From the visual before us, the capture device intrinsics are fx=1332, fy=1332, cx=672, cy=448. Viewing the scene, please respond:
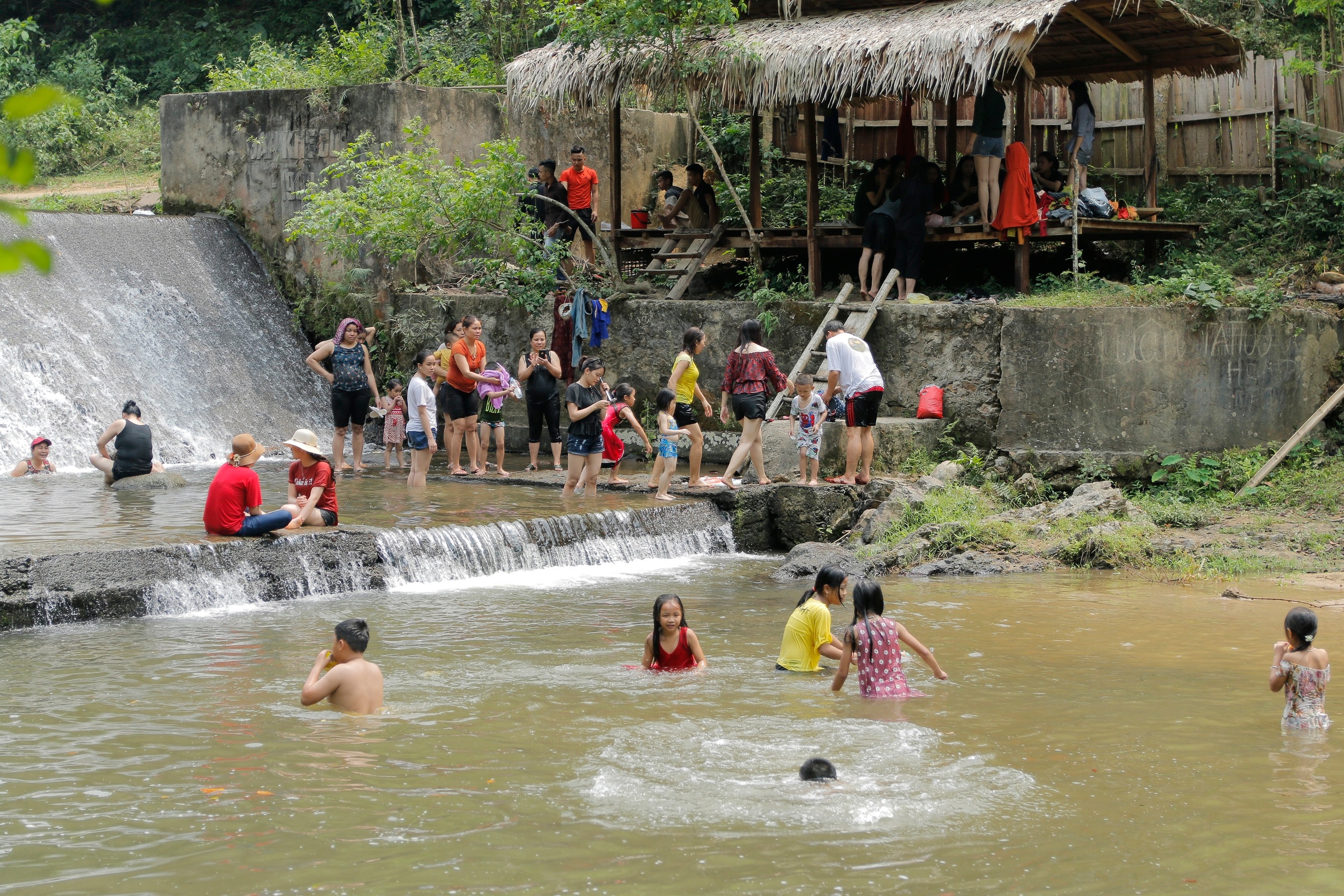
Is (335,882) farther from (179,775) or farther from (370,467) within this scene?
(370,467)

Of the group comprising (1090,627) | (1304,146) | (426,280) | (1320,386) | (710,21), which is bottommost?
(1090,627)

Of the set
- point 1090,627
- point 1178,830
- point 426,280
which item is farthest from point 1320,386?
point 426,280

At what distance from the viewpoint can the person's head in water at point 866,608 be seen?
6.83 metres

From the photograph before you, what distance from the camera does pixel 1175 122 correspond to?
1756 centimetres

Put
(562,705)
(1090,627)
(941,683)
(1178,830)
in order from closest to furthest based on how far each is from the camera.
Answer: (1178,830)
(562,705)
(941,683)
(1090,627)

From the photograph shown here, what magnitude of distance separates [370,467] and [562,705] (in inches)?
345

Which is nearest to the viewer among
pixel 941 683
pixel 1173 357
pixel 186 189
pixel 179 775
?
pixel 179 775

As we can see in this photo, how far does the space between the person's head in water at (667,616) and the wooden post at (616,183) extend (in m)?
9.62

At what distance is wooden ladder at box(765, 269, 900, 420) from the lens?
14.1 meters

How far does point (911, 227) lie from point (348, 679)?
982 centimetres

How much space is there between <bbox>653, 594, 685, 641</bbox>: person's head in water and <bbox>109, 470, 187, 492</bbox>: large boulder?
7231 millimetres

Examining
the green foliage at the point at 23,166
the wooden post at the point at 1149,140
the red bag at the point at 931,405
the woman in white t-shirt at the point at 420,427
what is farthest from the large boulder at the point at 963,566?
the green foliage at the point at 23,166

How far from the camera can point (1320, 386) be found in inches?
519

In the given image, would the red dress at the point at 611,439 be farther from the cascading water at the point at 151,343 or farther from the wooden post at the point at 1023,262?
the cascading water at the point at 151,343
